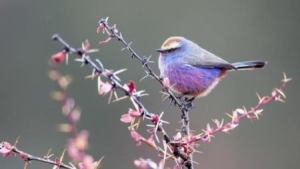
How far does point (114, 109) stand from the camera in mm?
8000

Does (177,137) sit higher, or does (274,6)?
(274,6)

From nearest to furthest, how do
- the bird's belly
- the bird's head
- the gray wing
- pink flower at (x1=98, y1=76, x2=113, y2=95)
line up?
1. pink flower at (x1=98, y1=76, x2=113, y2=95)
2. the bird's belly
3. the bird's head
4. the gray wing

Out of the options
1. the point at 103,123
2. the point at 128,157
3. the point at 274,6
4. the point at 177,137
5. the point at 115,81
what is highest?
the point at 274,6

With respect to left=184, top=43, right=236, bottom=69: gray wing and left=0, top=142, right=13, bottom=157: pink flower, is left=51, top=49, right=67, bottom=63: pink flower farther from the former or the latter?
left=184, top=43, right=236, bottom=69: gray wing

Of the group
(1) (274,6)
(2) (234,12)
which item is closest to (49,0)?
(2) (234,12)

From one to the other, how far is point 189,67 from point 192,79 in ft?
0.38

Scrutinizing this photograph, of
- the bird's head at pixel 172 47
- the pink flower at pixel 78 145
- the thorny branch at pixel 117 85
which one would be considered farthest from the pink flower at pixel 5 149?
the bird's head at pixel 172 47

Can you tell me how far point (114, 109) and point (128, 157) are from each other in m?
0.79

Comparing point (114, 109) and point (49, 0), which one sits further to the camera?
point (49, 0)

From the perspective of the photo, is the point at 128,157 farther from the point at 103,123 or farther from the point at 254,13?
the point at 254,13

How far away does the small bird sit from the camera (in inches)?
121

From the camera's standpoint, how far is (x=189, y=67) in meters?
3.25

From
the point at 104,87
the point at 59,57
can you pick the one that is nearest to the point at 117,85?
the point at 104,87

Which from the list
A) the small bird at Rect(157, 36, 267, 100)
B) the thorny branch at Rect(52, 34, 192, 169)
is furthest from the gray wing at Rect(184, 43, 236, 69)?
the thorny branch at Rect(52, 34, 192, 169)
